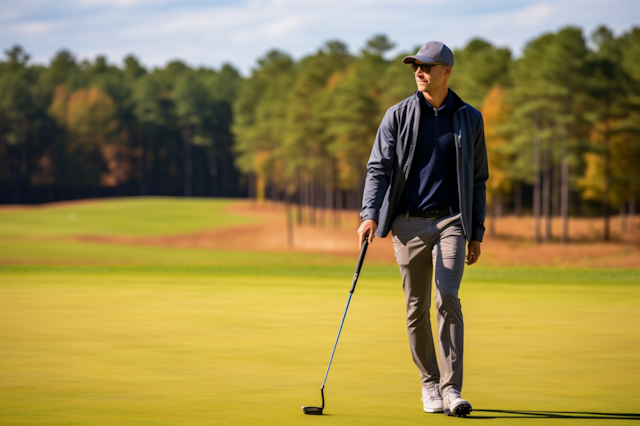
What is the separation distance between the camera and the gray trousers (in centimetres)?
537

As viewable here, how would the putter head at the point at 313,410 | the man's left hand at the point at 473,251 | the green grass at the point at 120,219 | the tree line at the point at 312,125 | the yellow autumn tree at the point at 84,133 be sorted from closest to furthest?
the putter head at the point at 313,410
the man's left hand at the point at 473,251
the tree line at the point at 312,125
the green grass at the point at 120,219
the yellow autumn tree at the point at 84,133

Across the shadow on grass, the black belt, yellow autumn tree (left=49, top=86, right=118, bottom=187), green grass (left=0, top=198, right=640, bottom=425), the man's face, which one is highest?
yellow autumn tree (left=49, top=86, right=118, bottom=187)

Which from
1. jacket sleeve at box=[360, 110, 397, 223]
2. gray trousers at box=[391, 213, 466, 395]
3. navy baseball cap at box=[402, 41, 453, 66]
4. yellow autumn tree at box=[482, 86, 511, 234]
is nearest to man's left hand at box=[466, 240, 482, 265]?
gray trousers at box=[391, 213, 466, 395]

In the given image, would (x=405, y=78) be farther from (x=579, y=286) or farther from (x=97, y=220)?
(x=579, y=286)

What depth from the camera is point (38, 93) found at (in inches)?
4146

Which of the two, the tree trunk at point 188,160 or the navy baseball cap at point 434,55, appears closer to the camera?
the navy baseball cap at point 434,55

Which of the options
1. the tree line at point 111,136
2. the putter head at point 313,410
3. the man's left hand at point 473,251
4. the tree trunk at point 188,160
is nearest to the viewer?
the putter head at point 313,410

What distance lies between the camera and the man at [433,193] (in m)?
5.38

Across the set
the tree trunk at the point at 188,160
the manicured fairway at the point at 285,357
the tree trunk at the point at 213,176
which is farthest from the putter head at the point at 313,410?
the tree trunk at the point at 213,176

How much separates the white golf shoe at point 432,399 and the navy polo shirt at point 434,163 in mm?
1117

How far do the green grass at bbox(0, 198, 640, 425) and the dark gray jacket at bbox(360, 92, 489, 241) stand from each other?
1.17 m

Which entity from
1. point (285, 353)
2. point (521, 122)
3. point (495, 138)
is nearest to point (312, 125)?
point (495, 138)

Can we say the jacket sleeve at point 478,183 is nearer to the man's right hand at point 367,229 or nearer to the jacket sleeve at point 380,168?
the jacket sleeve at point 380,168

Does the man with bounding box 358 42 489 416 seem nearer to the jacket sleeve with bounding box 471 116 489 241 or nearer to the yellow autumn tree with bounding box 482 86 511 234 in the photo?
the jacket sleeve with bounding box 471 116 489 241
